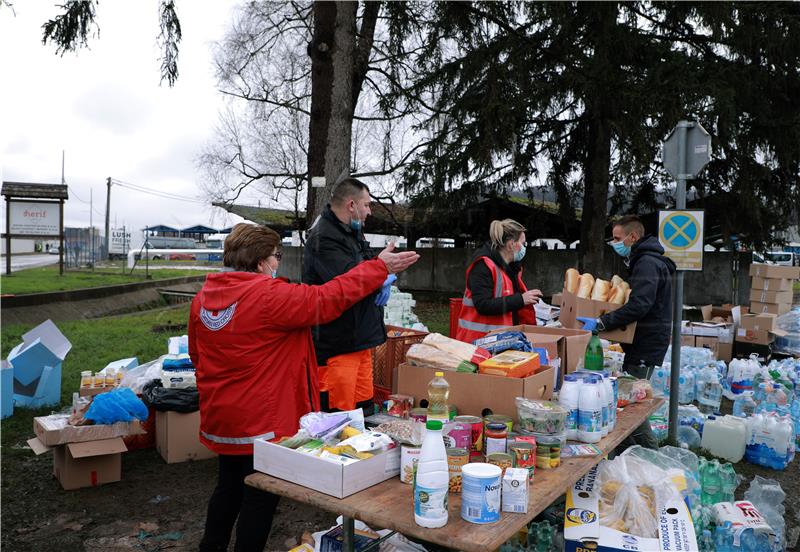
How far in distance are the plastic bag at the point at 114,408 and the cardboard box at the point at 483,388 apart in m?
2.59

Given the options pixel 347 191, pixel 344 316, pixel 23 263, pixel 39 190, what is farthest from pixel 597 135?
pixel 23 263

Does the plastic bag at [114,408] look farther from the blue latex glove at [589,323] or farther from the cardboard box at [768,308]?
the cardboard box at [768,308]

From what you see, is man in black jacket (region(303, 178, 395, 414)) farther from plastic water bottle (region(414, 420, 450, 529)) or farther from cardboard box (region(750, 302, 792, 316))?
cardboard box (region(750, 302, 792, 316))

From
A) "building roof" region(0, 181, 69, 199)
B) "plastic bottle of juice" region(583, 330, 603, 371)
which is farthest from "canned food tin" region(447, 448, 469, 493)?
"building roof" region(0, 181, 69, 199)

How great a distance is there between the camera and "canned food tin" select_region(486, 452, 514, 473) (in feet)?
6.62

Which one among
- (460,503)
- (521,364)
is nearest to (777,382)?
(521,364)

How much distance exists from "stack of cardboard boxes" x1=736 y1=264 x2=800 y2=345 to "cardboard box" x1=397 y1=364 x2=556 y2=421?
23.1 ft

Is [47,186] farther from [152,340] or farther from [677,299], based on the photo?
[677,299]

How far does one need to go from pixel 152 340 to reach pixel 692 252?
8326 millimetres

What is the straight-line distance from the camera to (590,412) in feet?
8.28

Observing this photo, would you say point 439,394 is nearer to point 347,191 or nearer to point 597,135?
point 347,191

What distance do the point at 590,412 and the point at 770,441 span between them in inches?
131

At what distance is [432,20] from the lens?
31.1 feet

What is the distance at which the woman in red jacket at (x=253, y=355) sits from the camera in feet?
8.23
